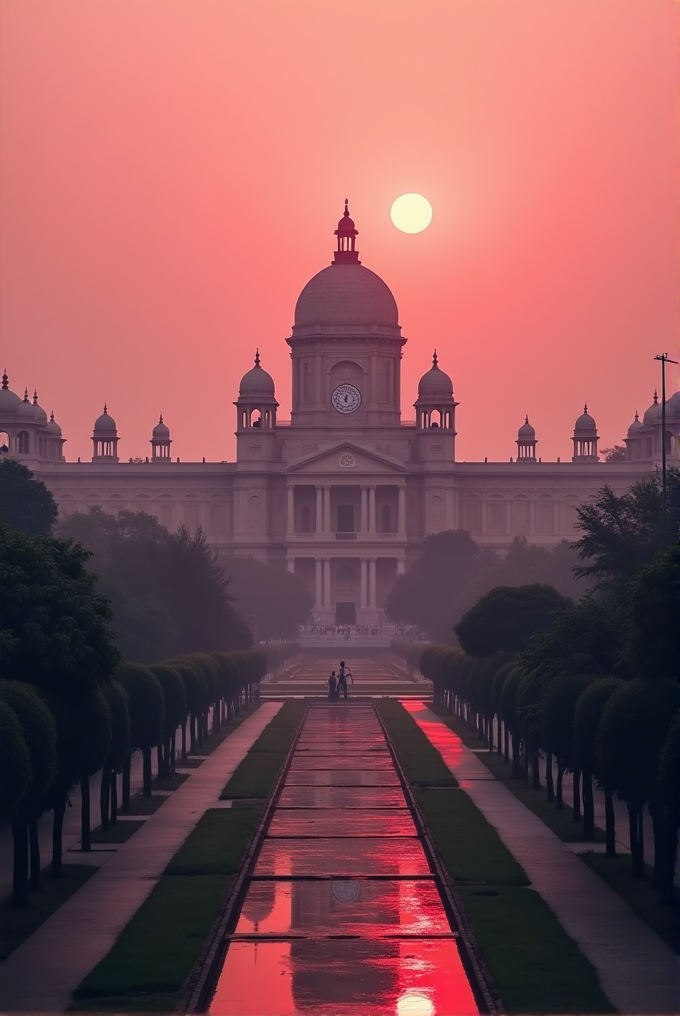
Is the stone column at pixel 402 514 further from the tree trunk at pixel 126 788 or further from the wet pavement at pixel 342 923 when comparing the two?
the wet pavement at pixel 342 923

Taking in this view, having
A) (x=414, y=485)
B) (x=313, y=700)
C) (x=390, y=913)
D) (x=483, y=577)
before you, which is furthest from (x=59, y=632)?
(x=414, y=485)

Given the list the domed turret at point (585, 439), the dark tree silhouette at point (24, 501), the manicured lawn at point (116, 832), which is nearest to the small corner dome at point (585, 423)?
the domed turret at point (585, 439)

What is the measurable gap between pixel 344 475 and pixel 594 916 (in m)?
153

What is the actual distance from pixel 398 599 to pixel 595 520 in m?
86.3

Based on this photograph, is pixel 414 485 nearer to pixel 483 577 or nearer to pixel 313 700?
pixel 483 577

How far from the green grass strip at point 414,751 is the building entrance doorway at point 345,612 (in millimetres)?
107465

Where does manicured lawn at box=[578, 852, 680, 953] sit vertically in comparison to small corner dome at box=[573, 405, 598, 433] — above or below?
below

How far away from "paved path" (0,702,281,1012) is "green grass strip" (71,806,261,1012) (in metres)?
0.25

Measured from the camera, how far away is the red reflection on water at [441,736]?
52.9 meters

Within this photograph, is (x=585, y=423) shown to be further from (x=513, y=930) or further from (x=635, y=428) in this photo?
(x=513, y=930)

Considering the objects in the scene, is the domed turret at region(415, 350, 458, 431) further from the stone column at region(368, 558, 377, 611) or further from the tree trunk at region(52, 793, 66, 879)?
the tree trunk at region(52, 793, 66, 879)

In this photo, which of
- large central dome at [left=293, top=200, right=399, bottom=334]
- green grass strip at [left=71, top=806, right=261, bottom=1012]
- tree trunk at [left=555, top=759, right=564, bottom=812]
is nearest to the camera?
green grass strip at [left=71, top=806, right=261, bottom=1012]

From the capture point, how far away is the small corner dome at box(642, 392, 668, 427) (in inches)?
6710

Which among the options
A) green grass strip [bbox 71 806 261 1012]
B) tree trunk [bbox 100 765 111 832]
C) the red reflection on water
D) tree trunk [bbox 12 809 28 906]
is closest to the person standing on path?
the red reflection on water
